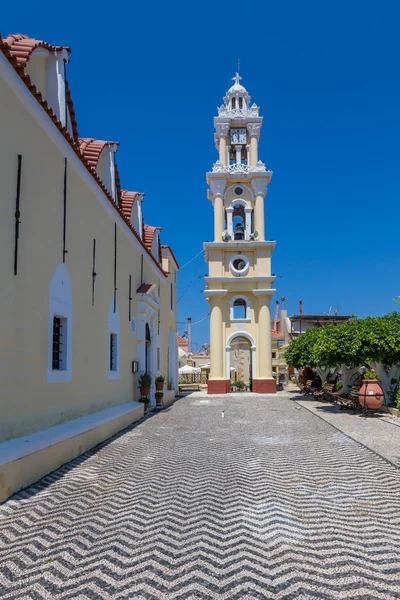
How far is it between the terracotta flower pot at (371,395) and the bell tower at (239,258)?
12037 mm

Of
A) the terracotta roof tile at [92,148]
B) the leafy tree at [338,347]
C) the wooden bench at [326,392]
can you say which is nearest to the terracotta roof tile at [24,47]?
the terracotta roof tile at [92,148]

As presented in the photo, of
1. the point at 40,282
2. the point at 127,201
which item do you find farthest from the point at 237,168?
the point at 40,282

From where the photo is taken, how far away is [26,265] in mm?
6512

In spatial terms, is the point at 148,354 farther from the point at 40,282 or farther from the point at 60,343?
the point at 40,282

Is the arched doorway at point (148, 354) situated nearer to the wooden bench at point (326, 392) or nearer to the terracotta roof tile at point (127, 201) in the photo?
the terracotta roof tile at point (127, 201)

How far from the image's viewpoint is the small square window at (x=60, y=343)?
799 centimetres

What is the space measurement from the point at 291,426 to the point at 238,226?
1785 centimetres

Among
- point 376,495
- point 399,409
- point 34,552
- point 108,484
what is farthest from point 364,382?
point 34,552

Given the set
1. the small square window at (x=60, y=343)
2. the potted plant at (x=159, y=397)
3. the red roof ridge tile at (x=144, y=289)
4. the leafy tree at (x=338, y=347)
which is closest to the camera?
the small square window at (x=60, y=343)

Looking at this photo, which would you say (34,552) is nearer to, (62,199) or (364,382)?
(62,199)

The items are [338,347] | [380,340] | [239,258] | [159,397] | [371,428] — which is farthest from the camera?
[239,258]

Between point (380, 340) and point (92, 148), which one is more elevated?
point (92, 148)

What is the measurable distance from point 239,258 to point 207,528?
76.0 feet

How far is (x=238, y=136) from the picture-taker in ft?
93.7
